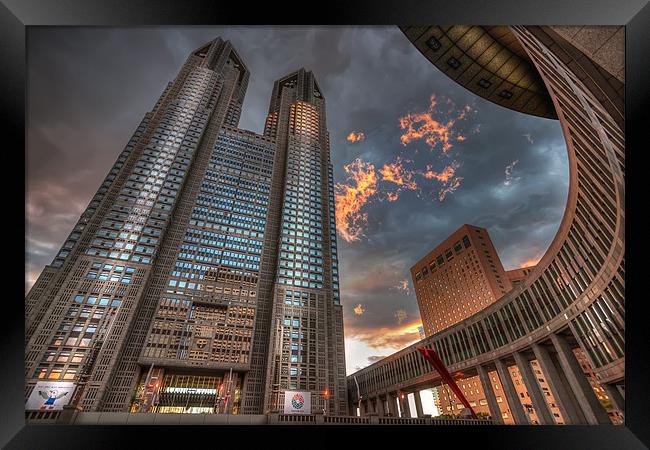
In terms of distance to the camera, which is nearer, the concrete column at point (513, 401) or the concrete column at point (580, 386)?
the concrete column at point (580, 386)

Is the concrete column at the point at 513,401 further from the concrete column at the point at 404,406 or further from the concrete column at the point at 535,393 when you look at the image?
the concrete column at the point at 404,406

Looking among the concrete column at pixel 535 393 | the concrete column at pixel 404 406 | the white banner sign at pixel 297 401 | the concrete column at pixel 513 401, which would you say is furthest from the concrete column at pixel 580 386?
the concrete column at pixel 404 406

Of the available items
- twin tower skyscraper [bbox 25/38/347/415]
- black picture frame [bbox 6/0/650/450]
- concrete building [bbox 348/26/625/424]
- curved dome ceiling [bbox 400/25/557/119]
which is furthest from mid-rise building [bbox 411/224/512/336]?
black picture frame [bbox 6/0/650/450]

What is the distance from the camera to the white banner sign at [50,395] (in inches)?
1763

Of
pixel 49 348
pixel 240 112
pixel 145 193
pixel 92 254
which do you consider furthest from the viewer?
pixel 240 112

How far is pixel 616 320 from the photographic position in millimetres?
24547

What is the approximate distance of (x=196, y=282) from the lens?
6762 cm

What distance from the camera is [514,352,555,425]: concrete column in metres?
35.8

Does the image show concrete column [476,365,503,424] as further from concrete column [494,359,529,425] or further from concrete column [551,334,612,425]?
concrete column [551,334,612,425]

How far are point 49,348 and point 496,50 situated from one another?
73.5m

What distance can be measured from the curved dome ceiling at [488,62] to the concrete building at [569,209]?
76 millimetres
